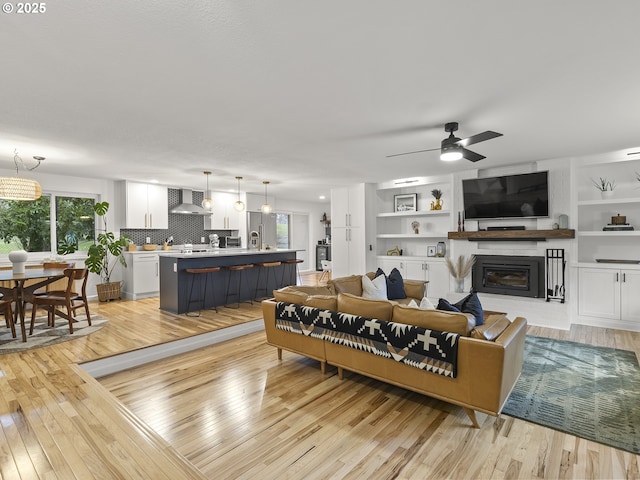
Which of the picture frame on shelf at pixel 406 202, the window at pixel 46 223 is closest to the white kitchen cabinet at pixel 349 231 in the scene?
the picture frame on shelf at pixel 406 202

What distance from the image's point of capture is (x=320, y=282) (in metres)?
9.34

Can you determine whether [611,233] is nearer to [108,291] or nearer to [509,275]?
[509,275]

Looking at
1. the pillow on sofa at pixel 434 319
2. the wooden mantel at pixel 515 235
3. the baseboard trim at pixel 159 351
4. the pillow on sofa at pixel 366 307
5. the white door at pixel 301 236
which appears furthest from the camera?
the white door at pixel 301 236

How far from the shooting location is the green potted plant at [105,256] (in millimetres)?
6230

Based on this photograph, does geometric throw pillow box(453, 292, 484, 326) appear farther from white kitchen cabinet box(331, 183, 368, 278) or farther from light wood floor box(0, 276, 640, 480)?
white kitchen cabinet box(331, 183, 368, 278)

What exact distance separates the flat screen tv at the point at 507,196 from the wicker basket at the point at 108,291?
6757 millimetres

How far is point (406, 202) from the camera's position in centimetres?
742

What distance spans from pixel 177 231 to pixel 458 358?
696cm

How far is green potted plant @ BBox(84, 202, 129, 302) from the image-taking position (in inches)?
245

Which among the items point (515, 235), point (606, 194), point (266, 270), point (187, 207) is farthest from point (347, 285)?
point (187, 207)

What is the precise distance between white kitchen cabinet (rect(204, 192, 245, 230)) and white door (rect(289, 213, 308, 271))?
264 centimetres

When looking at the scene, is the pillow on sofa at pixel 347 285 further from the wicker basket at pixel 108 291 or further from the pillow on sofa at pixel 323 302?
the wicker basket at pixel 108 291

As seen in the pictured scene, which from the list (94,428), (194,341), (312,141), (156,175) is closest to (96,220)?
(156,175)

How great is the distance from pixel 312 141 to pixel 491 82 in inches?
82.6
